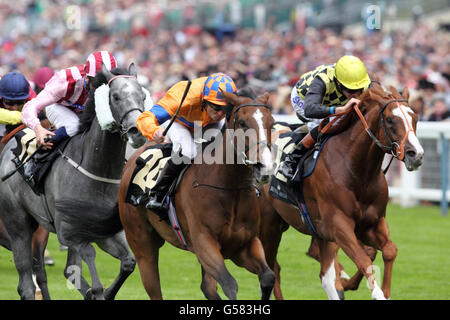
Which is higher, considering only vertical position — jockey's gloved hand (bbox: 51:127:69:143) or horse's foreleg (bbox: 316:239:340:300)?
jockey's gloved hand (bbox: 51:127:69:143)

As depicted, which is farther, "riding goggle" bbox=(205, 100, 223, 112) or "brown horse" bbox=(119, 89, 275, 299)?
"riding goggle" bbox=(205, 100, 223, 112)

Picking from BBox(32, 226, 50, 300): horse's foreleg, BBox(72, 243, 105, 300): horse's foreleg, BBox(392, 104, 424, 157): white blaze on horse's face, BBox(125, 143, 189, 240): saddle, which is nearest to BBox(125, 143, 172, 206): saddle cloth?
BBox(125, 143, 189, 240): saddle

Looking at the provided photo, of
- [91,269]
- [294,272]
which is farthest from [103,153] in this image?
[294,272]

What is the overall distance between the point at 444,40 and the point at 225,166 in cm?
1397

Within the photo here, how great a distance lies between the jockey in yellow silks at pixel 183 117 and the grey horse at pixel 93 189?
9.4 inches

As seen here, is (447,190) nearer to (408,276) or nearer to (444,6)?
(408,276)

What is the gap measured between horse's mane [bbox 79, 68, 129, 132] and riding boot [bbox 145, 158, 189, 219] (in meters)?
0.83

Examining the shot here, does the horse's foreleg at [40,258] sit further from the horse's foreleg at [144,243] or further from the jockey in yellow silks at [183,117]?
the jockey in yellow silks at [183,117]

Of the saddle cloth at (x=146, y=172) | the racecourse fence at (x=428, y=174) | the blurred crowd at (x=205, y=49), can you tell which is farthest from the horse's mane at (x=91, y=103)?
the racecourse fence at (x=428, y=174)

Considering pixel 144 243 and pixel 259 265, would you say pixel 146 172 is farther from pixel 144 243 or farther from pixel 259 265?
pixel 259 265

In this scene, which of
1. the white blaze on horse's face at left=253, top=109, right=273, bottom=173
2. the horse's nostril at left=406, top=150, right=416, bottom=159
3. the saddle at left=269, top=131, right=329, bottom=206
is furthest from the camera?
the saddle at left=269, top=131, right=329, bottom=206

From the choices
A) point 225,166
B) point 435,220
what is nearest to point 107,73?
point 225,166

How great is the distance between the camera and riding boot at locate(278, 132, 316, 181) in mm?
7320

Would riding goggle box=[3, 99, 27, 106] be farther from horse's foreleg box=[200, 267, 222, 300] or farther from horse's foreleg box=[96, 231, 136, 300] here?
horse's foreleg box=[200, 267, 222, 300]
